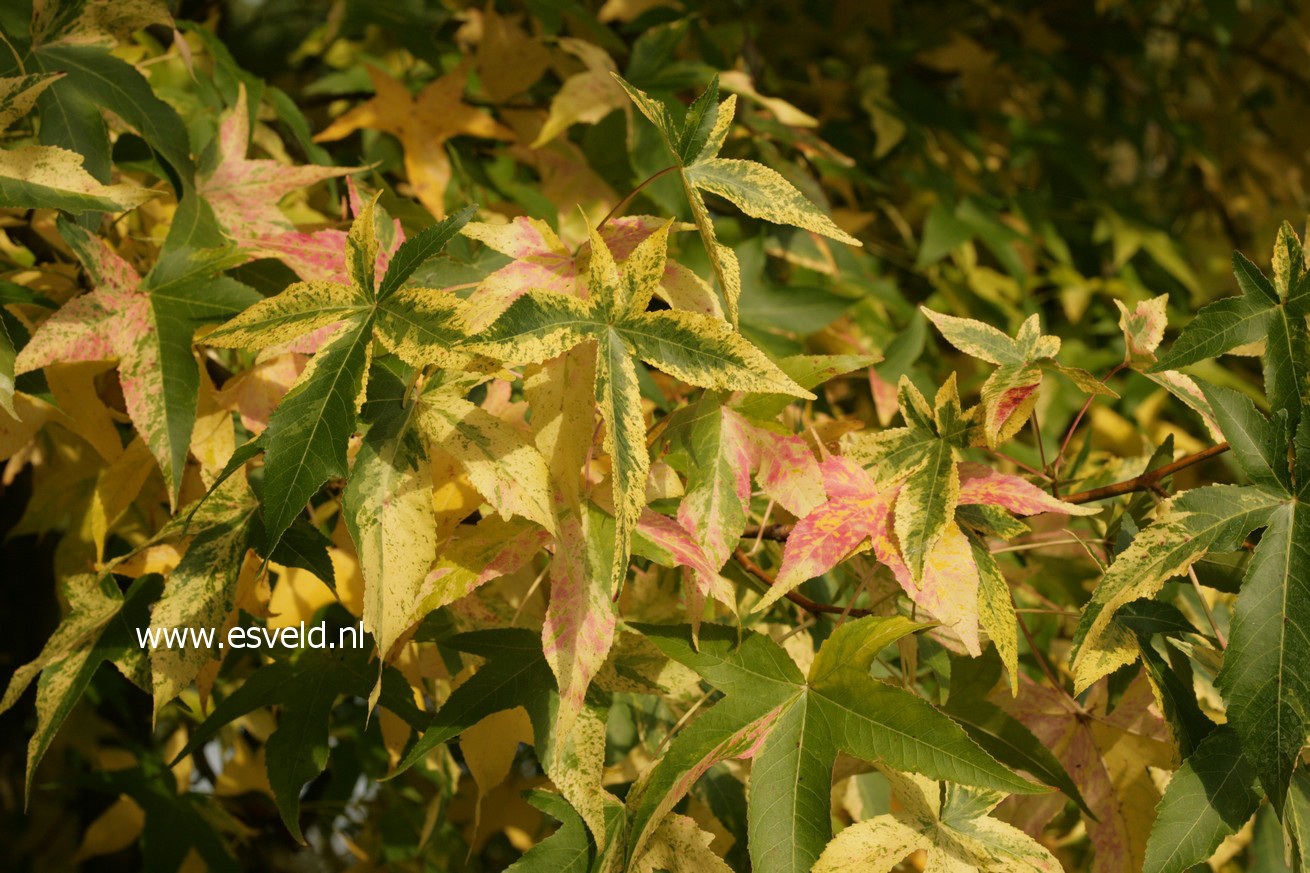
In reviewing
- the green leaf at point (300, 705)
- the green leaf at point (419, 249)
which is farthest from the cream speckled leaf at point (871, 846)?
the green leaf at point (419, 249)

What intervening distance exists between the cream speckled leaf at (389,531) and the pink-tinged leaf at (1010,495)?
360mm

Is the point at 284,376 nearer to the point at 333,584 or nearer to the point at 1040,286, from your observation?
the point at 333,584

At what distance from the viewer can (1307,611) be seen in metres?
0.64

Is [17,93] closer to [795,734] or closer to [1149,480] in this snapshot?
[795,734]

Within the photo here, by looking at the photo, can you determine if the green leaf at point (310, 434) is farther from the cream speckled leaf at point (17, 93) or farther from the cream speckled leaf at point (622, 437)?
the cream speckled leaf at point (17, 93)

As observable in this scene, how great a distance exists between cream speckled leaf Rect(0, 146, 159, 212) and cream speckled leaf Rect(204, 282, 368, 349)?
192mm

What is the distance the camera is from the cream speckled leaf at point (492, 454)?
624 mm

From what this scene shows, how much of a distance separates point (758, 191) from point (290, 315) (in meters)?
0.31

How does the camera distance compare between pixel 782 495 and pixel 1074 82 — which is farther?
pixel 1074 82

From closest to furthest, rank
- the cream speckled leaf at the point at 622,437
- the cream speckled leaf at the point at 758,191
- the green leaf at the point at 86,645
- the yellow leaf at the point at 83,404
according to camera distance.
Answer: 1. the cream speckled leaf at the point at 622,437
2. the cream speckled leaf at the point at 758,191
3. the green leaf at the point at 86,645
4. the yellow leaf at the point at 83,404

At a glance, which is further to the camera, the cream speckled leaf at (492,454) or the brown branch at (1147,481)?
the brown branch at (1147,481)

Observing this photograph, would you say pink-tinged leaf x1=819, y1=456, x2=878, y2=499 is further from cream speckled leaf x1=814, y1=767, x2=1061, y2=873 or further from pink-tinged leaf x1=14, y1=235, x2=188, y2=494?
pink-tinged leaf x1=14, y1=235, x2=188, y2=494

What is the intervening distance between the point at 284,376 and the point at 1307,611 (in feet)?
2.41

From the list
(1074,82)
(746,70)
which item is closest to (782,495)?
(746,70)
